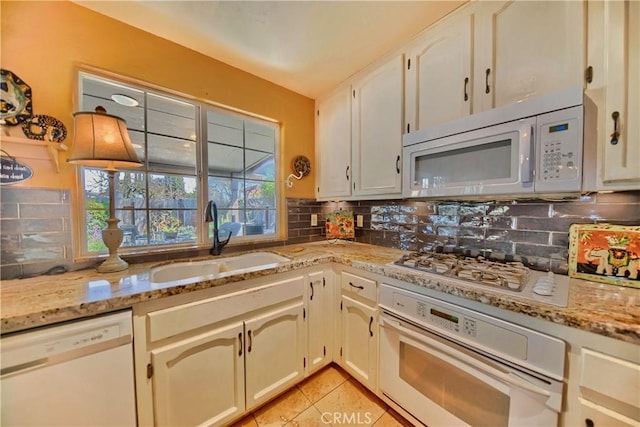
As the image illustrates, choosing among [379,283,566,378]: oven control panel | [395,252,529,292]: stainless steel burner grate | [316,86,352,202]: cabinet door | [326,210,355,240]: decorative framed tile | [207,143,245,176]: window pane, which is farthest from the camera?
[326,210,355,240]: decorative framed tile

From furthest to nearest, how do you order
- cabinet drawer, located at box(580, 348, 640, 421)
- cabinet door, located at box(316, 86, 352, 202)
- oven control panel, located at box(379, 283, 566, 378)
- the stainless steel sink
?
cabinet door, located at box(316, 86, 352, 202) < the stainless steel sink < oven control panel, located at box(379, 283, 566, 378) < cabinet drawer, located at box(580, 348, 640, 421)

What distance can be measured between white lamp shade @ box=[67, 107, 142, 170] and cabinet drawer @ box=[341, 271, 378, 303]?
141 cm

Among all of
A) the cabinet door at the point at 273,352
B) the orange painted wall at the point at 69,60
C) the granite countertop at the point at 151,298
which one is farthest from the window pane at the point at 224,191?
the cabinet door at the point at 273,352

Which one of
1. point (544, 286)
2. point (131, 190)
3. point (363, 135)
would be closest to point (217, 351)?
point (131, 190)

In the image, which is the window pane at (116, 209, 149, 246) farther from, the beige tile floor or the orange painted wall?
the beige tile floor

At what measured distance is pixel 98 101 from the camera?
134 cm

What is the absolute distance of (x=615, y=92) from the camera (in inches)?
32.8

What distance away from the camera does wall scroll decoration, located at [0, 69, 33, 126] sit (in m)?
1.04

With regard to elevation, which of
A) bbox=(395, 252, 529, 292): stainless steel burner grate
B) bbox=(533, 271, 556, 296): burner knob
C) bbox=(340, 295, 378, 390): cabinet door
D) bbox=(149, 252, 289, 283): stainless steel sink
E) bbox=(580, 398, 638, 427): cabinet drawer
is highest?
bbox=(395, 252, 529, 292): stainless steel burner grate

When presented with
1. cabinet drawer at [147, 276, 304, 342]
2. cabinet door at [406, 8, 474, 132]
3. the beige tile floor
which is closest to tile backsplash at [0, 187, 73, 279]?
cabinet drawer at [147, 276, 304, 342]

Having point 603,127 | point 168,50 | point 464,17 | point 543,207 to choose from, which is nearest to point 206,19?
point 168,50

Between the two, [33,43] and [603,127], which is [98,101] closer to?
[33,43]

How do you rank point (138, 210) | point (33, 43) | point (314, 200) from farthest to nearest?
1. point (314, 200)
2. point (138, 210)
3. point (33, 43)

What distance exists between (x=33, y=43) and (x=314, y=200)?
6.30ft
